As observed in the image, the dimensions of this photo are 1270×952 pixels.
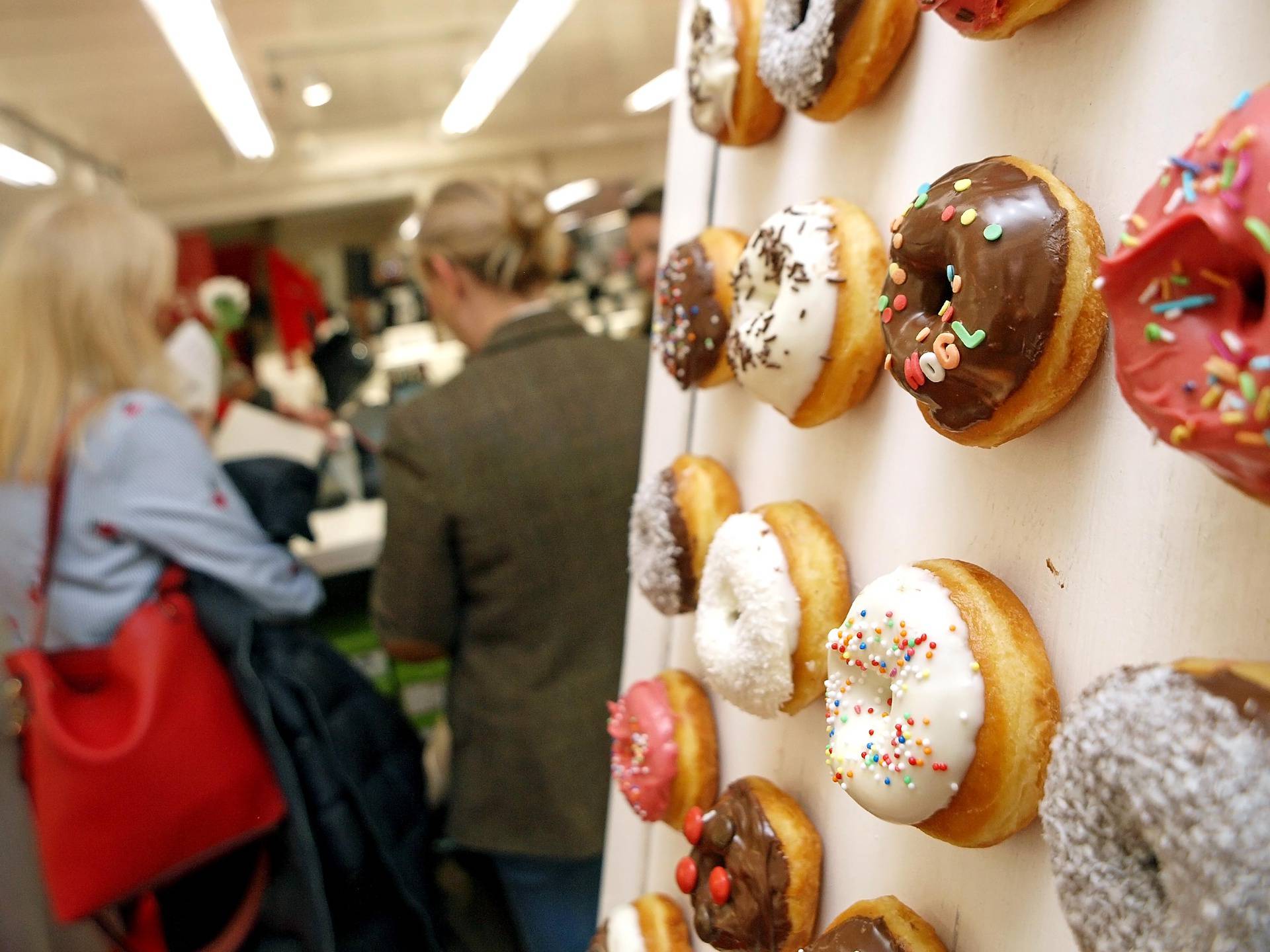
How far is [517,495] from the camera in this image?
1348 millimetres

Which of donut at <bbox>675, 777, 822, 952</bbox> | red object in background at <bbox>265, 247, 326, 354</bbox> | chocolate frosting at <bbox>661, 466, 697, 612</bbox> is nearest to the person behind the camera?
donut at <bbox>675, 777, 822, 952</bbox>

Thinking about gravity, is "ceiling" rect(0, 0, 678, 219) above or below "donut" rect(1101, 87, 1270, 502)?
above

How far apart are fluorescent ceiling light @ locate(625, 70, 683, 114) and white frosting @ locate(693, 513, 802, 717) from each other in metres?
3.75

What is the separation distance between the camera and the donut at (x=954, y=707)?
430 mm

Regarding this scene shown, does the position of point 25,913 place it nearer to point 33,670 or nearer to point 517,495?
point 33,670

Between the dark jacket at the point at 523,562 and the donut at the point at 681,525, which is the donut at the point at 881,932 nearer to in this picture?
the donut at the point at 681,525

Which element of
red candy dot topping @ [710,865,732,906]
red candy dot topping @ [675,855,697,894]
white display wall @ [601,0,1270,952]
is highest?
white display wall @ [601,0,1270,952]

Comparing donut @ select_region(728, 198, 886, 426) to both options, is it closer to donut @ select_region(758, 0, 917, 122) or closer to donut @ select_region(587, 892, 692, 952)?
donut @ select_region(758, 0, 917, 122)

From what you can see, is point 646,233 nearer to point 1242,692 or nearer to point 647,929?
point 647,929

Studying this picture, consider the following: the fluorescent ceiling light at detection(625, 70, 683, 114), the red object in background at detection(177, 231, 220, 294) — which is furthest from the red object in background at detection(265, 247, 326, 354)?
the fluorescent ceiling light at detection(625, 70, 683, 114)

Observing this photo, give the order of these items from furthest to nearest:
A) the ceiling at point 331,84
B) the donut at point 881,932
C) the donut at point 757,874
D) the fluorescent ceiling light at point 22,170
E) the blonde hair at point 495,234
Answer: the fluorescent ceiling light at point 22,170
the ceiling at point 331,84
the blonde hair at point 495,234
the donut at point 757,874
the donut at point 881,932

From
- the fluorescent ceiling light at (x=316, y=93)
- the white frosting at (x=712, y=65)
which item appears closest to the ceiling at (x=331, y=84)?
the fluorescent ceiling light at (x=316, y=93)

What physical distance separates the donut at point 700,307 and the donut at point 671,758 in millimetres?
291

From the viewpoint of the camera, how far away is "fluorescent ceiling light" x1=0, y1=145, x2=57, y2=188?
3061 millimetres
